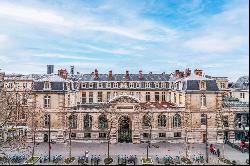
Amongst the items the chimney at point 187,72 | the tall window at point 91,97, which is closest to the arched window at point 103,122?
the tall window at point 91,97

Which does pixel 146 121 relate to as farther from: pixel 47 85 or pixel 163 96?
pixel 47 85

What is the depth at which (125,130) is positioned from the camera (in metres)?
79.9

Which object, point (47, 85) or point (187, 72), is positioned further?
point (187, 72)

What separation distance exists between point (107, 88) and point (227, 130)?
29418mm

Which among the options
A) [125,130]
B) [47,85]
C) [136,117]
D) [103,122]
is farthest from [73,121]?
[136,117]

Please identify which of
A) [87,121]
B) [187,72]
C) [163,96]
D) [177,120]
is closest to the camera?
[87,121]

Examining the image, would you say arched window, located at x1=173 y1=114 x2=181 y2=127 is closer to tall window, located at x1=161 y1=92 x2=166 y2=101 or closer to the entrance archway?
the entrance archway

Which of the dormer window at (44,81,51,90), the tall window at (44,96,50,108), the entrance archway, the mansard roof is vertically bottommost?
the entrance archway

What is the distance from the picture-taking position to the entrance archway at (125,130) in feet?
260

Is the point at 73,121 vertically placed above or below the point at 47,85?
below

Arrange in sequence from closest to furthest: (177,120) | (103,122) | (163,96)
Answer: (103,122)
(177,120)
(163,96)

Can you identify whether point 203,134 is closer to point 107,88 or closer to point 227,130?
point 227,130

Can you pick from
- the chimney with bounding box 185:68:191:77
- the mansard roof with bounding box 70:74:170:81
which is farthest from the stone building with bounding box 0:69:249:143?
the mansard roof with bounding box 70:74:170:81

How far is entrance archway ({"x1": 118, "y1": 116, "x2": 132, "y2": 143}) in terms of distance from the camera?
79250 mm
